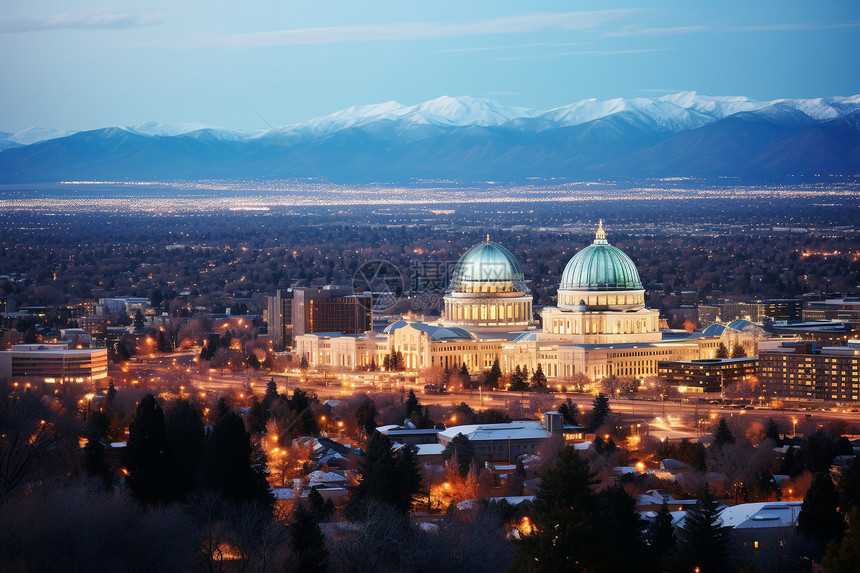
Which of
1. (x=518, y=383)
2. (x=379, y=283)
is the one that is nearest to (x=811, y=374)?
(x=518, y=383)

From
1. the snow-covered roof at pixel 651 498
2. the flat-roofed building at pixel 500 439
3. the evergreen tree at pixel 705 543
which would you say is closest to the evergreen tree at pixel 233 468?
the snow-covered roof at pixel 651 498

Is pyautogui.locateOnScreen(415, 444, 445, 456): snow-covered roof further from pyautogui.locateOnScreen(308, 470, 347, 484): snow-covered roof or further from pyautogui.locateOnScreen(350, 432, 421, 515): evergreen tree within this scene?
pyautogui.locateOnScreen(350, 432, 421, 515): evergreen tree

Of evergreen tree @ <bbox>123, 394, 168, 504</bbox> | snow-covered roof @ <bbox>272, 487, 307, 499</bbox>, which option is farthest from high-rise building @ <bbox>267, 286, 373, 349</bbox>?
evergreen tree @ <bbox>123, 394, 168, 504</bbox>

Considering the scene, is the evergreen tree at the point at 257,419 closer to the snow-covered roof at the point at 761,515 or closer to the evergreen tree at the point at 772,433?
the evergreen tree at the point at 772,433

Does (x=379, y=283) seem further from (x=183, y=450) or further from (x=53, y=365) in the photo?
(x=183, y=450)

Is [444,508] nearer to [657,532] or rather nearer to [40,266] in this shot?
[657,532]

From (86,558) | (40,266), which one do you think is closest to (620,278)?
(86,558)
